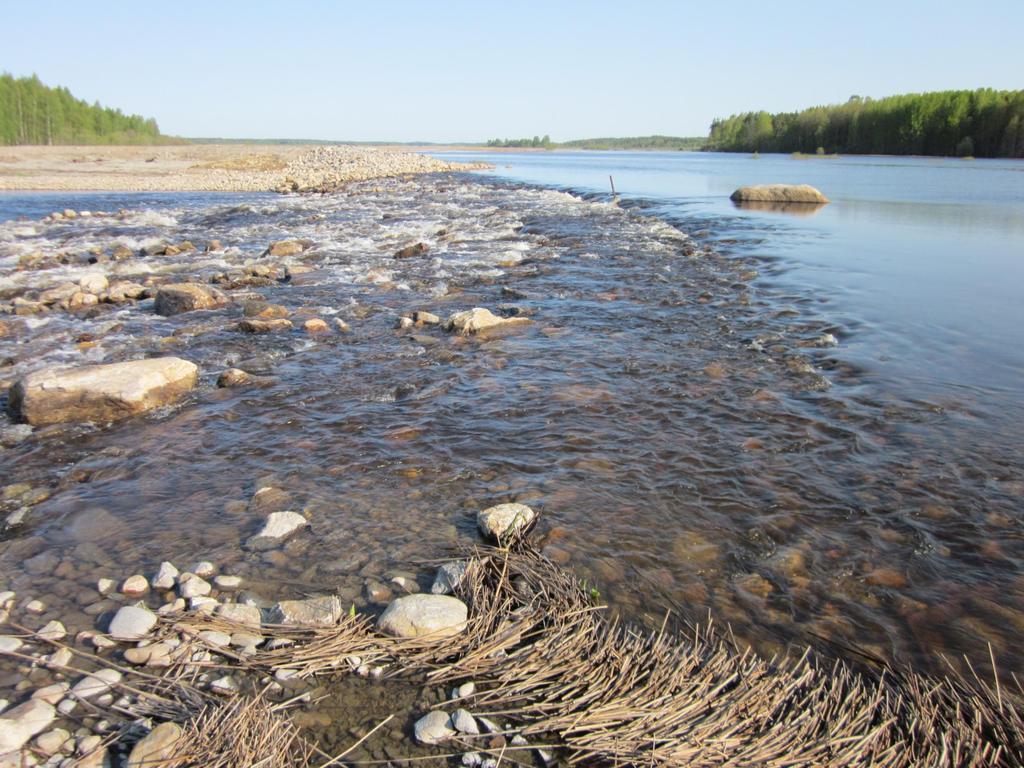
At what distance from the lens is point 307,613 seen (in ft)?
10.5

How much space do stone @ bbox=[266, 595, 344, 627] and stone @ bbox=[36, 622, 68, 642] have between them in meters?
1.00

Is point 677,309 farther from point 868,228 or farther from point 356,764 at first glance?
point 868,228

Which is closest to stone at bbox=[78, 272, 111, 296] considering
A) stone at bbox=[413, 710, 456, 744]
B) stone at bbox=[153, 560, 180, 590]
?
stone at bbox=[153, 560, 180, 590]

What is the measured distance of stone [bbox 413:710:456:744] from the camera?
2516 mm

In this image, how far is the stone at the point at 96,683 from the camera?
270 centimetres

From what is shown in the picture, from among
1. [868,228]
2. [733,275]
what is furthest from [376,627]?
[868,228]

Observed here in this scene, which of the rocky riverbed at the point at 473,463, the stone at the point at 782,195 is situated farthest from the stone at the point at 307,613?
the stone at the point at 782,195

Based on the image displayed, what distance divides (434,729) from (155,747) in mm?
1086

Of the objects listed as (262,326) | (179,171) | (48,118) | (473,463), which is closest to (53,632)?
(473,463)

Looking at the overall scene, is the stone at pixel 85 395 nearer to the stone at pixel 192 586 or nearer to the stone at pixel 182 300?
the stone at pixel 192 586

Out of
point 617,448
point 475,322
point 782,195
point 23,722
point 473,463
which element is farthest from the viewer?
point 782,195

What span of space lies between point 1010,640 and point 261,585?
416 cm

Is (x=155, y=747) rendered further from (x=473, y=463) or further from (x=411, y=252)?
(x=411, y=252)

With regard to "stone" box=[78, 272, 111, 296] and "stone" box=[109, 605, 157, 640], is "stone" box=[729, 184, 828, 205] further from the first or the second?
"stone" box=[109, 605, 157, 640]
